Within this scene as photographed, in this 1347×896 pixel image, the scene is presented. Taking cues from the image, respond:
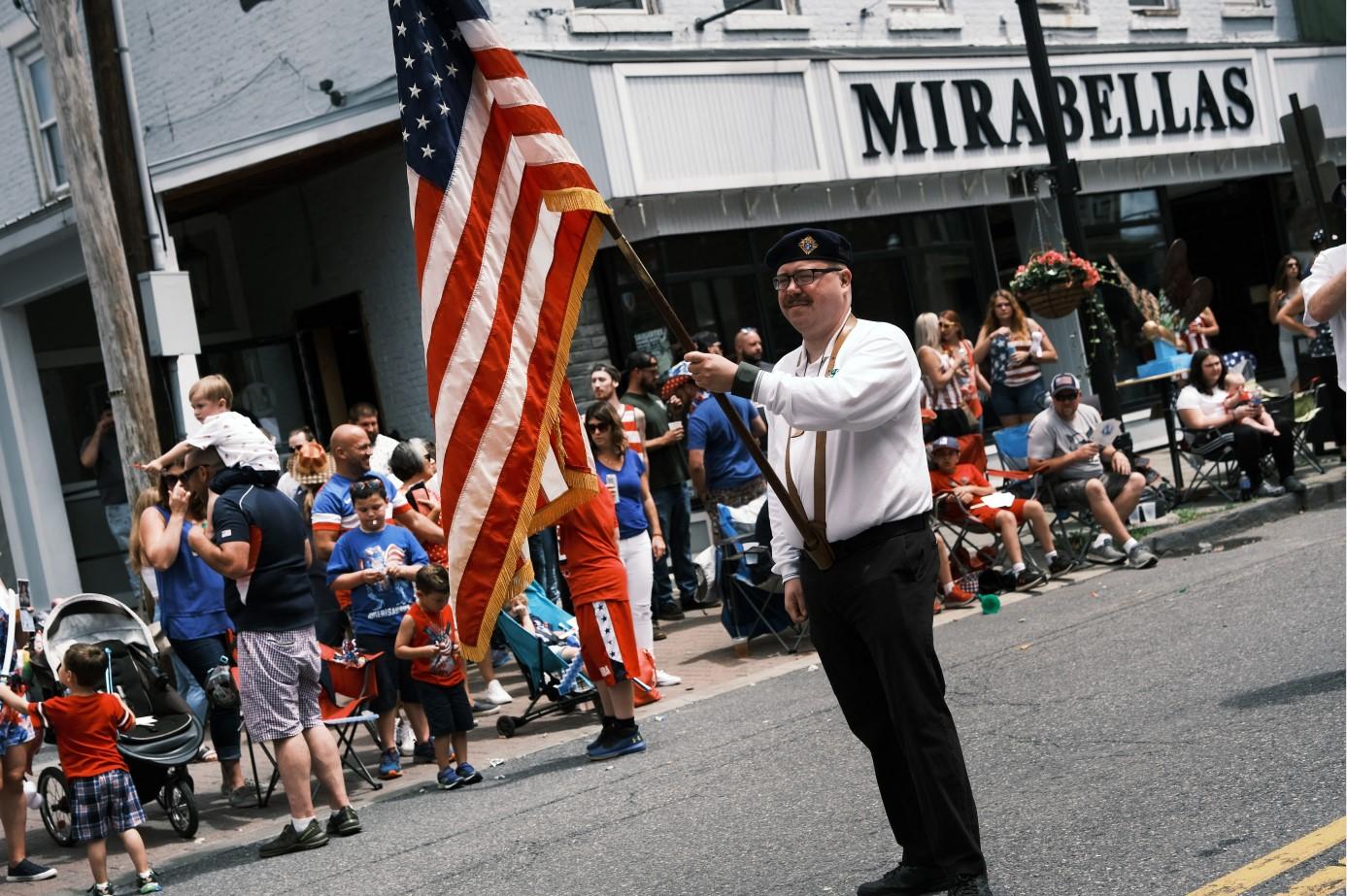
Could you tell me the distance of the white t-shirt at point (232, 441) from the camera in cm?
782

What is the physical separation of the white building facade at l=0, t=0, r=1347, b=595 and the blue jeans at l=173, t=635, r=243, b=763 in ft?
19.4

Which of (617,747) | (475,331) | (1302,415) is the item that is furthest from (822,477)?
(1302,415)

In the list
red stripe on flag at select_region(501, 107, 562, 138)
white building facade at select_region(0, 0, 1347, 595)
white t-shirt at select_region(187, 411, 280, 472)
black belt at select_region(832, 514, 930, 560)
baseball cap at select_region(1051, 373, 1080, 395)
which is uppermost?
white building facade at select_region(0, 0, 1347, 595)

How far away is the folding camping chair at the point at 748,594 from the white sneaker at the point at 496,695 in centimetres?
156

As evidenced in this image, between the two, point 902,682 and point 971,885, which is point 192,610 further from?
point 971,885

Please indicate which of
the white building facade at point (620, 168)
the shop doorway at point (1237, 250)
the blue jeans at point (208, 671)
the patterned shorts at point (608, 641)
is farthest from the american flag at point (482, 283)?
the shop doorway at point (1237, 250)

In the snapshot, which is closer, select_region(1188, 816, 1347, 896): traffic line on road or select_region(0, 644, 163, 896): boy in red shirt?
select_region(1188, 816, 1347, 896): traffic line on road

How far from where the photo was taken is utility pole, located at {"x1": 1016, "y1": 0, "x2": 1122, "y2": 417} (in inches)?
558

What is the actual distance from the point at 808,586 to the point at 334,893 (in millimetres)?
2784

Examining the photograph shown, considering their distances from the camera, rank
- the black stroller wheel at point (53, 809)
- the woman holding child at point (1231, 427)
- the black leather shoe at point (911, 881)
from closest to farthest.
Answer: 1. the black leather shoe at point (911, 881)
2. the black stroller wheel at point (53, 809)
3. the woman holding child at point (1231, 427)

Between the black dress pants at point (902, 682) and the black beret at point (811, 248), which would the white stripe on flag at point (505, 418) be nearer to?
the black beret at point (811, 248)

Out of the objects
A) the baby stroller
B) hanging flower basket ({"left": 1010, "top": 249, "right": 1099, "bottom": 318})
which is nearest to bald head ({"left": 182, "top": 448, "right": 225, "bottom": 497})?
the baby stroller

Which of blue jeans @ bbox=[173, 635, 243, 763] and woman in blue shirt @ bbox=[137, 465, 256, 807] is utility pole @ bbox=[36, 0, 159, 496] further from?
blue jeans @ bbox=[173, 635, 243, 763]

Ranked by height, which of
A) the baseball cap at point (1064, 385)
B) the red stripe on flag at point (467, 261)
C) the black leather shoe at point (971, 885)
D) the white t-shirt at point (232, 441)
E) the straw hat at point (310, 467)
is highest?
the red stripe on flag at point (467, 261)
